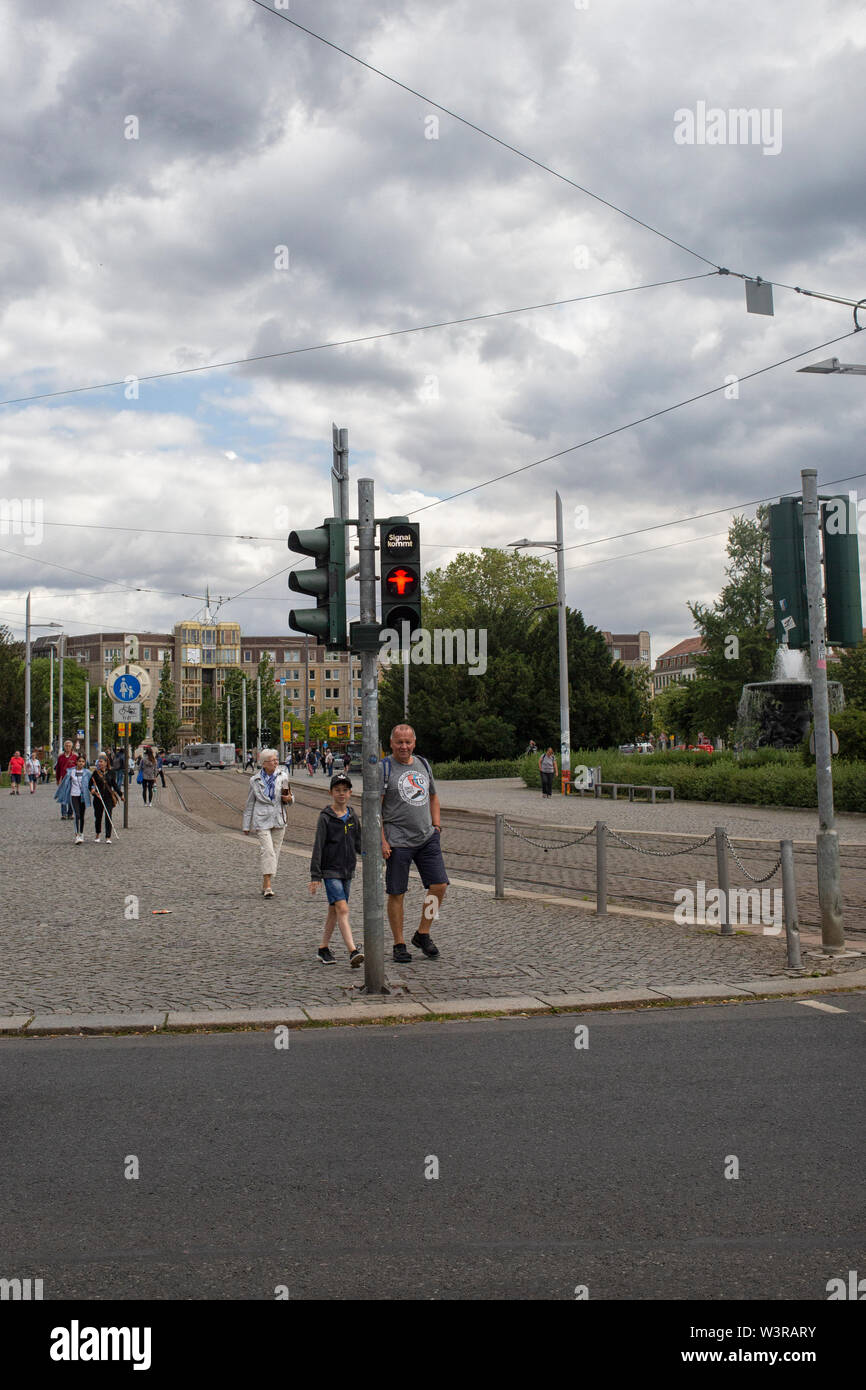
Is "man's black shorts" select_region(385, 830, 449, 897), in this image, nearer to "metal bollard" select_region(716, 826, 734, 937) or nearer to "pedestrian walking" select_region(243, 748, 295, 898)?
"metal bollard" select_region(716, 826, 734, 937)

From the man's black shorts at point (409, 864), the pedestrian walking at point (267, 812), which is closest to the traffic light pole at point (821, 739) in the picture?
the man's black shorts at point (409, 864)

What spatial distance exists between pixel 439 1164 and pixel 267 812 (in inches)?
392

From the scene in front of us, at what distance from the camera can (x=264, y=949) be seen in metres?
10.5

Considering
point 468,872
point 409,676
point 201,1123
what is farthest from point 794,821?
point 409,676

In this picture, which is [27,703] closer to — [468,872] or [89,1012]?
[468,872]

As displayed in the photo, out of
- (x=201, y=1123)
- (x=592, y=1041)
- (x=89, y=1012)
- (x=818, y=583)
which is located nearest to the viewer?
(x=201, y=1123)

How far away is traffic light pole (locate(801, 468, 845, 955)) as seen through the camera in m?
10.3

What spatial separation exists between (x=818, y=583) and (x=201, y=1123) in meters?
7.11

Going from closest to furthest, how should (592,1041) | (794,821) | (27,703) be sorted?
(592,1041) < (794,821) < (27,703)

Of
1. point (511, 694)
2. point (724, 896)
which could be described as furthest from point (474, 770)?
point (724, 896)

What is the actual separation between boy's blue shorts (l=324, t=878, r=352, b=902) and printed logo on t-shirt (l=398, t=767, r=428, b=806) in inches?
Answer: 31.3

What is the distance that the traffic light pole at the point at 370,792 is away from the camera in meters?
8.66

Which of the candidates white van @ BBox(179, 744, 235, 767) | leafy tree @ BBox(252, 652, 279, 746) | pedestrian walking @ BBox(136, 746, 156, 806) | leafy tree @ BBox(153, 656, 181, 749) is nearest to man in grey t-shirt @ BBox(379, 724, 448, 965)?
pedestrian walking @ BBox(136, 746, 156, 806)
